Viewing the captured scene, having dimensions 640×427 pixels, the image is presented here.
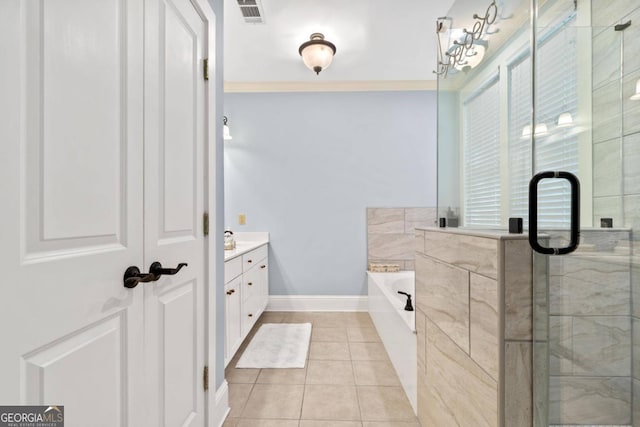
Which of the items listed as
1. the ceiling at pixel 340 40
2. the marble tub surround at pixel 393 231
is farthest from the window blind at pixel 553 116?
the marble tub surround at pixel 393 231

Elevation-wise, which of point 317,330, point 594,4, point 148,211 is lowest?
point 317,330

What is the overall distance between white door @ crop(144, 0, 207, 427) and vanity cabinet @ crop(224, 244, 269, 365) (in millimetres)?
564

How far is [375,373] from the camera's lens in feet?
6.68

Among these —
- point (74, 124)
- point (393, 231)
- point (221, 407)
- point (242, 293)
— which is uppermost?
point (74, 124)

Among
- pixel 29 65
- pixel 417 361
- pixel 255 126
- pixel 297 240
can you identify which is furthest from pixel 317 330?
pixel 29 65

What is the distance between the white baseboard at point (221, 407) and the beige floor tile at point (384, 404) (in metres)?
0.76

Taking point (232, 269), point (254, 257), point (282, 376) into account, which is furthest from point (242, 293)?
point (282, 376)

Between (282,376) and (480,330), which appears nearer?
(480,330)

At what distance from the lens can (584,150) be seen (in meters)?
0.91

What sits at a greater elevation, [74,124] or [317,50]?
[317,50]

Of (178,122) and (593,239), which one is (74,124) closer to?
(178,122)

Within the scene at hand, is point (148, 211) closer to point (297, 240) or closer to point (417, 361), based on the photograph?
point (417, 361)

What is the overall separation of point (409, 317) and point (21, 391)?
1777mm

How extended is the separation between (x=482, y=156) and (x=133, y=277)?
Answer: 4.75 ft
